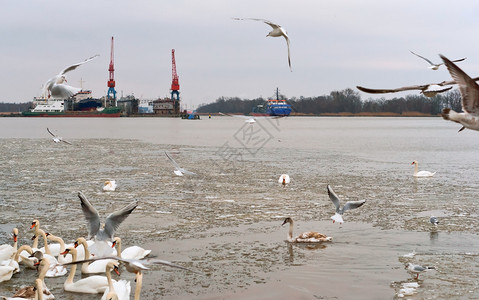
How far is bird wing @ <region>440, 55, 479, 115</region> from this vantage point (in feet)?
16.5

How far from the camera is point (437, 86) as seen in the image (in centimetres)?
616

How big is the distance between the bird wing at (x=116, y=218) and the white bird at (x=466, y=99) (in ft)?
14.8

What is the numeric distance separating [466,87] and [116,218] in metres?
5.10

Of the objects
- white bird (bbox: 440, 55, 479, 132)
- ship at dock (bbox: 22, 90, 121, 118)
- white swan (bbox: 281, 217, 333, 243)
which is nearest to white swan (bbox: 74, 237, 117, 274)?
white swan (bbox: 281, 217, 333, 243)

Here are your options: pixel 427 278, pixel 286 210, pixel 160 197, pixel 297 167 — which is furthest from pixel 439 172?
pixel 427 278

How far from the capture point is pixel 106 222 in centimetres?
792

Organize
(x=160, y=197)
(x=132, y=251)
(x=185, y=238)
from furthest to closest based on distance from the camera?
(x=160, y=197), (x=185, y=238), (x=132, y=251)

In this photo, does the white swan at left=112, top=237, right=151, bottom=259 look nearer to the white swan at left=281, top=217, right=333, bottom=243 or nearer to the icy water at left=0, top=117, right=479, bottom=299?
the icy water at left=0, top=117, right=479, bottom=299

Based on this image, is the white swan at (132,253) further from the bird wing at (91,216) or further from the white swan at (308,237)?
the white swan at (308,237)

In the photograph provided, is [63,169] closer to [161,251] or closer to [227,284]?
[161,251]

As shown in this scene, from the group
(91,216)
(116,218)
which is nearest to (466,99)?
(116,218)

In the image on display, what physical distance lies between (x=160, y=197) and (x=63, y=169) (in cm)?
778

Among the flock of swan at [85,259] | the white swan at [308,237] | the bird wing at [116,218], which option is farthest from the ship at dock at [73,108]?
the bird wing at [116,218]

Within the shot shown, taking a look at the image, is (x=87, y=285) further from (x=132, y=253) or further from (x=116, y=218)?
(x=132, y=253)
